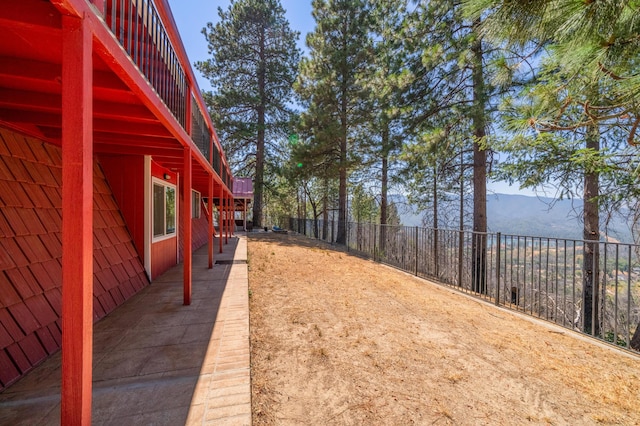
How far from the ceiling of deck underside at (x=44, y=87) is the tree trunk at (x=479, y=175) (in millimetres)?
5519

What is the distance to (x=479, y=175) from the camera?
7559 millimetres

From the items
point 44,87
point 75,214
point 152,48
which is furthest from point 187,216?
point 75,214

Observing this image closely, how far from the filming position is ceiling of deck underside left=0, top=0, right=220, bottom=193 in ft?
4.12

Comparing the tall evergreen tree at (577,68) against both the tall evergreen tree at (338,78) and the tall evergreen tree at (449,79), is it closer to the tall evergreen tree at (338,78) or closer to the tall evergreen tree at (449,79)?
the tall evergreen tree at (449,79)

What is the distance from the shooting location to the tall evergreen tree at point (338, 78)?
40.8ft

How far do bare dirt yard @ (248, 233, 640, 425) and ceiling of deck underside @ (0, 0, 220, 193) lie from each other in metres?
2.50

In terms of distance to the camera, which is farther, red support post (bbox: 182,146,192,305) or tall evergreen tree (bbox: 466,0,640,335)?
red support post (bbox: 182,146,192,305)

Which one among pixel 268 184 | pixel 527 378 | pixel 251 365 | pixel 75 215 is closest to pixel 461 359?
pixel 527 378

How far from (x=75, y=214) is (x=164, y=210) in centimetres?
503

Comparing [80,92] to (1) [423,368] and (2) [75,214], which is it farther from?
(1) [423,368]

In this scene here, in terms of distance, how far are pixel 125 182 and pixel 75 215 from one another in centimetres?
409

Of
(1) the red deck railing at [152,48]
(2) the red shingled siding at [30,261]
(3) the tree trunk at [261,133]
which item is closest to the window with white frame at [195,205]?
(2) the red shingled siding at [30,261]

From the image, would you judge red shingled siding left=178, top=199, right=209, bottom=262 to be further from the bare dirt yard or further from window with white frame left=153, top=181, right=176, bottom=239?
the bare dirt yard

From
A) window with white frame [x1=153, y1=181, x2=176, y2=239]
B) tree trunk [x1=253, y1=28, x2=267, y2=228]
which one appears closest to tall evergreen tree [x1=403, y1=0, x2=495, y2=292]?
window with white frame [x1=153, y1=181, x2=176, y2=239]
